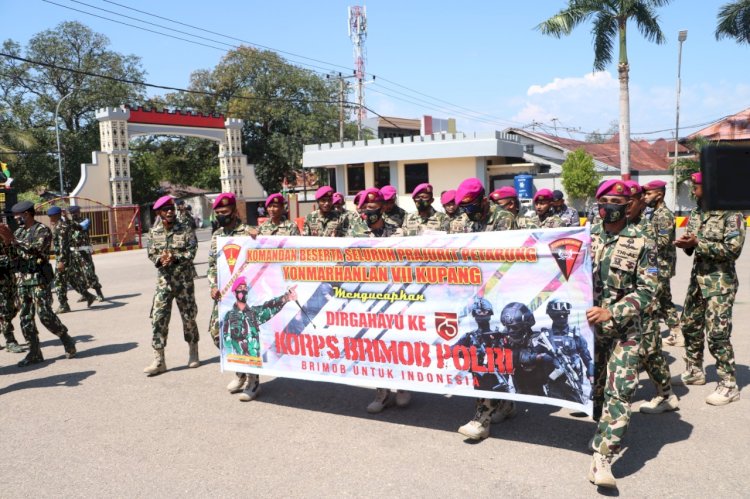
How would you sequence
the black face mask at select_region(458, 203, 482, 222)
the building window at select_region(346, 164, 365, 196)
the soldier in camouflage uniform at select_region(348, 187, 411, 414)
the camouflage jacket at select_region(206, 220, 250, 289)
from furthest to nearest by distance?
1. the building window at select_region(346, 164, 365, 196)
2. the camouflage jacket at select_region(206, 220, 250, 289)
3. the black face mask at select_region(458, 203, 482, 222)
4. the soldier in camouflage uniform at select_region(348, 187, 411, 414)

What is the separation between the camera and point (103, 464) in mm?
4453

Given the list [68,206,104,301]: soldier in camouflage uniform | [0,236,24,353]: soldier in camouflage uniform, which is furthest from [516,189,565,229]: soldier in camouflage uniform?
[68,206,104,301]: soldier in camouflage uniform

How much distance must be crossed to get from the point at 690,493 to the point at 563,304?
1299 millimetres

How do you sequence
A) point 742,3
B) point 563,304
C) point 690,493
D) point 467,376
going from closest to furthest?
point 690,493, point 563,304, point 467,376, point 742,3

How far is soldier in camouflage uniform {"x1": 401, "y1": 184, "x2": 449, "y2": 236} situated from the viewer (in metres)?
6.21

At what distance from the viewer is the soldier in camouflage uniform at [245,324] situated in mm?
5562

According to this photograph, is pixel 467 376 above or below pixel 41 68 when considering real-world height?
below

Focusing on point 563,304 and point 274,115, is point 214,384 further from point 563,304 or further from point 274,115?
point 274,115

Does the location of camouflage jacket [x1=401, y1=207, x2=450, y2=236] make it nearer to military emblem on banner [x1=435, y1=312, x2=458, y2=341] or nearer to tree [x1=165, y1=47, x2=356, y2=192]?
military emblem on banner [x1=435, y1=312, x2=458, y2=341]

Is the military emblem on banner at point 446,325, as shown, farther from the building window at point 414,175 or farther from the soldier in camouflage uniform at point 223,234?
the building window at point 414,175

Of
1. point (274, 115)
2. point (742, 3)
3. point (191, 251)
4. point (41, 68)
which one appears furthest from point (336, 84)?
point (191, 251)

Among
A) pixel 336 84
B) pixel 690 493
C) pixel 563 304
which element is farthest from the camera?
pixel 336 84

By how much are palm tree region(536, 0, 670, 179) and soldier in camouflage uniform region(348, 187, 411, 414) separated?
→ 19404 millimetres

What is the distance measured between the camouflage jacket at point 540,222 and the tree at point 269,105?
40.1 meters
